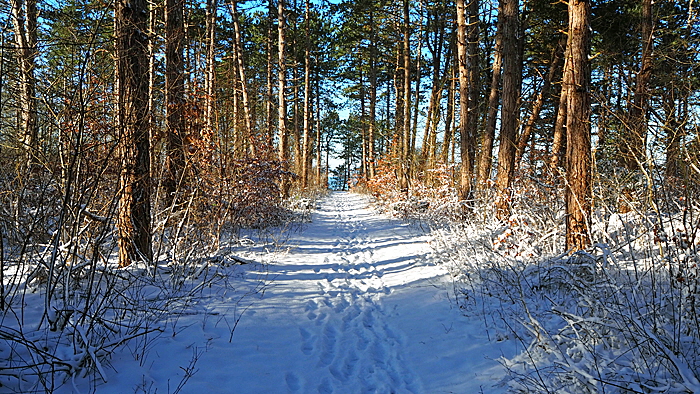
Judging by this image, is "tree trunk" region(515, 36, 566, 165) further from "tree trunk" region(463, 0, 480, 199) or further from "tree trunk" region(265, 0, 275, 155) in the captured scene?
"tree trunk" region(265, 0, 275, 155)

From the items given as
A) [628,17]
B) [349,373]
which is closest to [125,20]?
[349,373]

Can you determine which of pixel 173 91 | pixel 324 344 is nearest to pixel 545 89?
pixel 173 91

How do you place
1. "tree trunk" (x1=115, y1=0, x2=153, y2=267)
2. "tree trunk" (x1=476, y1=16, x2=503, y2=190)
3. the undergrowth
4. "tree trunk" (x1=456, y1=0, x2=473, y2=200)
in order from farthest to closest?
"tree trunk" (x1=456, y1=0, x2=473, y2=200) < "tree trunk" (x1=476, y1=16, x2=503, y2=190) < "tree trunk" (x1=115, y1=0, x2=153, y2=267) < the undergrowth

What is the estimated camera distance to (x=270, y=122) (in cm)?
1504

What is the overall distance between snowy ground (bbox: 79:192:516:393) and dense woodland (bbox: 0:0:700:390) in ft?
3.27

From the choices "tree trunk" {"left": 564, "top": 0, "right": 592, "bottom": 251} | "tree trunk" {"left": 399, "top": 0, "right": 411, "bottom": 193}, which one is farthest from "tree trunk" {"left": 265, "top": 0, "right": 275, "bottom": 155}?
"tree trunk" {"left": 564, "top": 0, "right": 592, "bottom": 251}

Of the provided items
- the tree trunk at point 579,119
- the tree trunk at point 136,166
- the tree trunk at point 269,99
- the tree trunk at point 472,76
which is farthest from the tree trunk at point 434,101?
the tree trunk at point 136,166

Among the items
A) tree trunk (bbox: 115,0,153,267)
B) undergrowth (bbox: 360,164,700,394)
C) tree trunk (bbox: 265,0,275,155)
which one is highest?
tree trunk (bbox: 265,0,275,155)

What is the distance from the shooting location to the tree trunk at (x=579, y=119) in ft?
15.5

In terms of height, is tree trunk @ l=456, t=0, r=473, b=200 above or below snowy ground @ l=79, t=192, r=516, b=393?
above

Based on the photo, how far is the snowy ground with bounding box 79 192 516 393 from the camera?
2904 millimetres

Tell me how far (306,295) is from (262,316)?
983 millimetres

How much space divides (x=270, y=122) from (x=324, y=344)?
1244 cm

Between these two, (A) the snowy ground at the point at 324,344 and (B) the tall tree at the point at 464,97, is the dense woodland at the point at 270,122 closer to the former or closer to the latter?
(B) the tall tree at the point at 464,97
